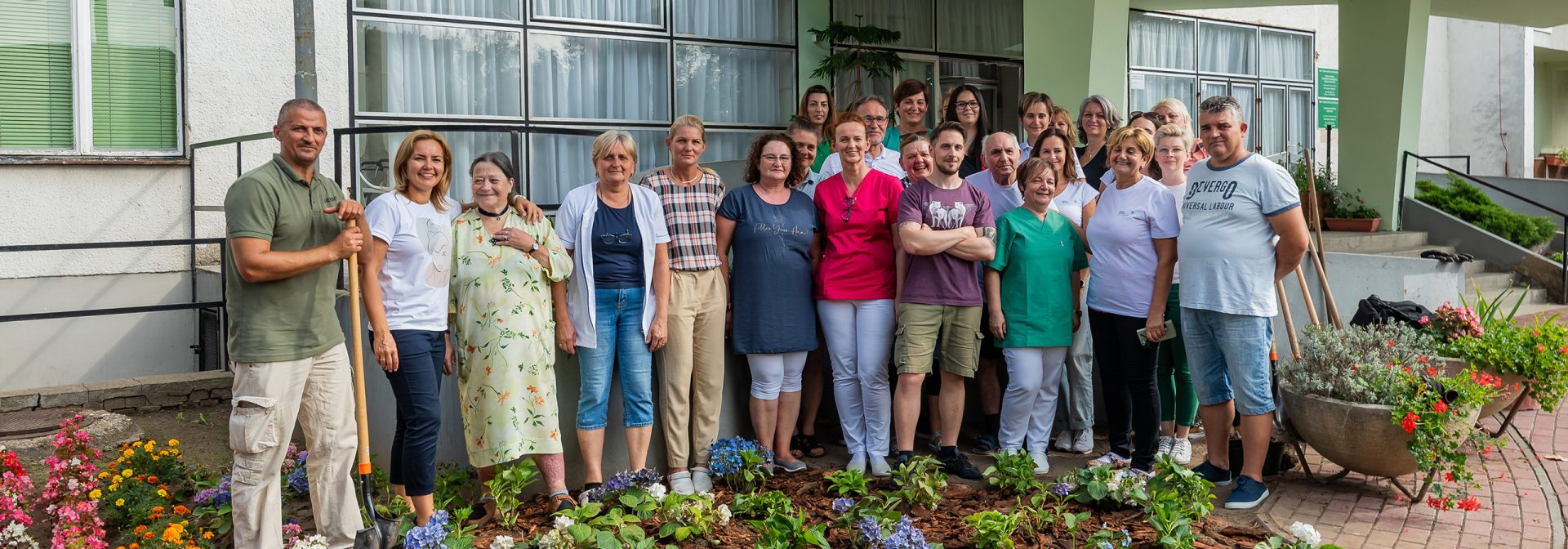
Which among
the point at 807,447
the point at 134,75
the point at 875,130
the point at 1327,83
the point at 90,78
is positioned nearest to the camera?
the point at 807,447

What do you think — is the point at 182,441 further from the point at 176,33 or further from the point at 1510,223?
the point at 1510,223

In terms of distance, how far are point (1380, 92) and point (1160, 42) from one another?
2718 mm


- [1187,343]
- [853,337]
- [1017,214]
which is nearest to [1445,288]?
[1187,343]

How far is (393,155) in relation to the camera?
9094 mm

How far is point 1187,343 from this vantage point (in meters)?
5.38

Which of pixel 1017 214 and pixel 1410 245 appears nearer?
pixel 1017 214

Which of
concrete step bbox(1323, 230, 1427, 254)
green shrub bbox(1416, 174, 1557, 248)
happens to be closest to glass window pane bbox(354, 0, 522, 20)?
concrete step bbox(1323, 230, 1427, 254)

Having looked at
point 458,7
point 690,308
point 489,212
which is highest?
point 458,7

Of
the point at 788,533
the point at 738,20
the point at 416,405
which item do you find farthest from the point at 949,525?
the point at 738,20

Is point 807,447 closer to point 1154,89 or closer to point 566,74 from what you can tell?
point 566,74

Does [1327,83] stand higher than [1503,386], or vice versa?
[1327,83]

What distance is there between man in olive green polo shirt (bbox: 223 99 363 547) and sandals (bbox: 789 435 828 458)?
95.8 inches

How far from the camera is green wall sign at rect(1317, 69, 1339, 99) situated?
17.7m

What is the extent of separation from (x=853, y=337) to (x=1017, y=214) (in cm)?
101
